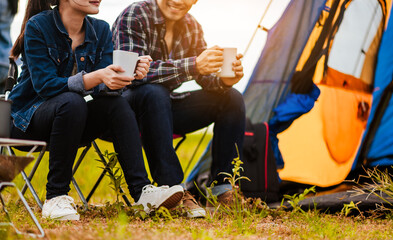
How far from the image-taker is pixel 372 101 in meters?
2.66

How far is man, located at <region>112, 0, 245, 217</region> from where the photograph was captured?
77.4 inches

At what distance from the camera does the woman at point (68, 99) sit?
1801 mm

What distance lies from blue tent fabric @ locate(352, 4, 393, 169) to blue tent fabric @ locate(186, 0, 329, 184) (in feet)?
1.22

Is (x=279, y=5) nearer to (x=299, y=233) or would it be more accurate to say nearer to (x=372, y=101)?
(x=372, y=101)

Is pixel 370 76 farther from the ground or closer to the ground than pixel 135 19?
closer to the ground

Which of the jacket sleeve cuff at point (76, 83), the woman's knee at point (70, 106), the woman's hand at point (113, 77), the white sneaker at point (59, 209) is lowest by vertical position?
the white sneaker at point (59, 209)

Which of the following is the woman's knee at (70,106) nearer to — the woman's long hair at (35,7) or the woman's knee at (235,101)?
the woman's long hair at (35,7)

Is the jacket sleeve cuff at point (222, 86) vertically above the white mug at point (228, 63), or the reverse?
the white mug at point (228, 63)

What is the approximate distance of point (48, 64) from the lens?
1.86 meters

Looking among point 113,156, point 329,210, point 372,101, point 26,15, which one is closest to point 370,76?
point 372,101

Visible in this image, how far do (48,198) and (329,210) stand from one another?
1.18 m

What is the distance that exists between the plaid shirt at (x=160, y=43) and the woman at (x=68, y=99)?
0.48 feet

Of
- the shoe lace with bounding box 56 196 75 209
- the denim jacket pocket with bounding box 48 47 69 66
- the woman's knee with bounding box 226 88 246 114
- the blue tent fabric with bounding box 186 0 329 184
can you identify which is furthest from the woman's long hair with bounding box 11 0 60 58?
the blue tent fabric with bounding box 186 0 329 184

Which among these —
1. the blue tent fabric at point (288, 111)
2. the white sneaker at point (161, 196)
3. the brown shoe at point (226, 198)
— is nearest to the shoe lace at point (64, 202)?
the white sneaker at point (161, 196)
